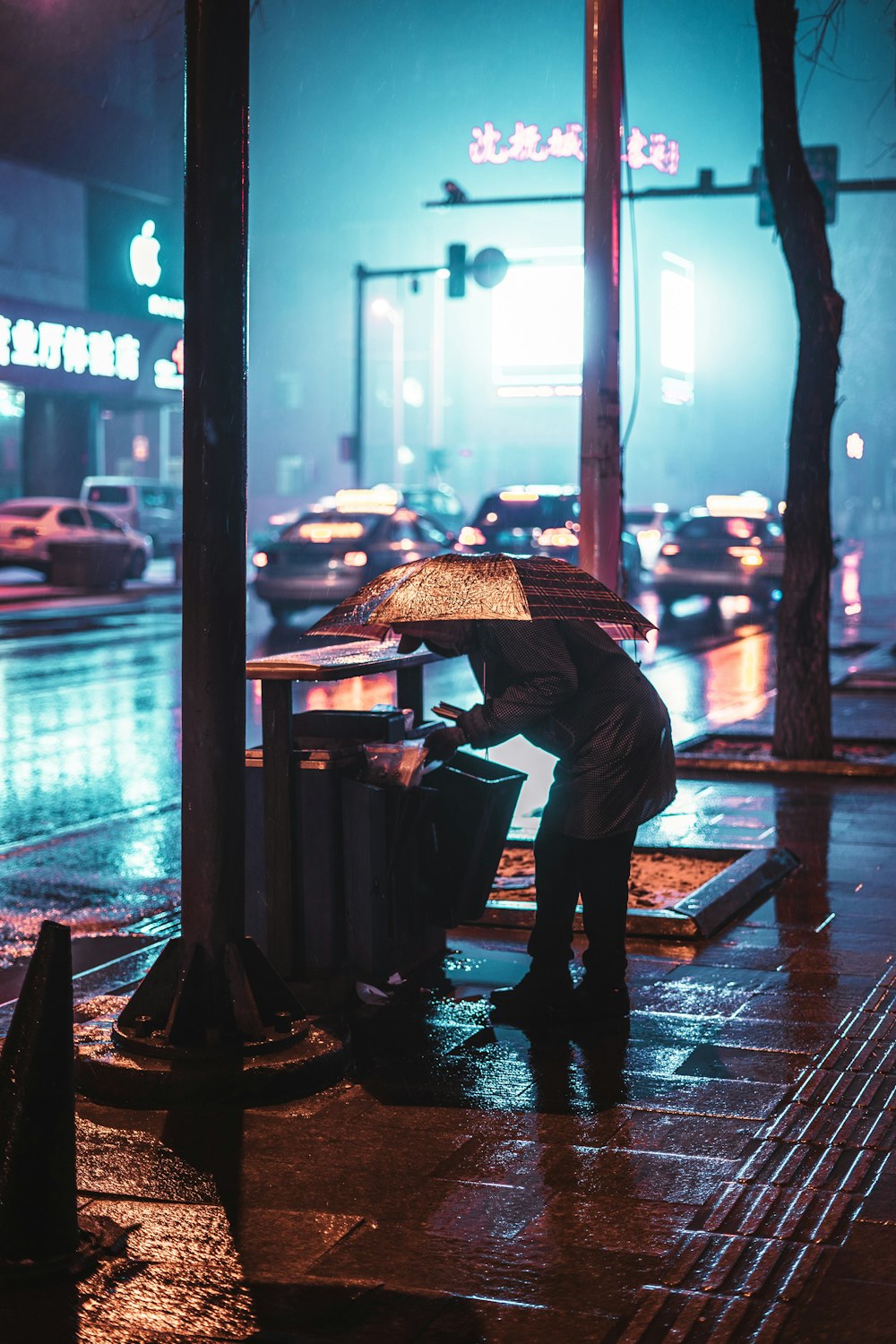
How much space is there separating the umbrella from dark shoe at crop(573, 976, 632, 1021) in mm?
1235

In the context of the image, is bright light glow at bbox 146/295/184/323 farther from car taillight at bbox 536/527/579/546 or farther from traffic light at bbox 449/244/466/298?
car taillight at bbox 536/527/579/546

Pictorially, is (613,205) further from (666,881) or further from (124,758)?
(124,758)

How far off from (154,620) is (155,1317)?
24.2 m

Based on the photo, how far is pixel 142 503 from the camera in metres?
44.0

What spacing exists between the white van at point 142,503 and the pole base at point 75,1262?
119 ft

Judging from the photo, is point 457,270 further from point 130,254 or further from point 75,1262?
point 75,1262

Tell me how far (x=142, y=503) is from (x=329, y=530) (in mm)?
19437

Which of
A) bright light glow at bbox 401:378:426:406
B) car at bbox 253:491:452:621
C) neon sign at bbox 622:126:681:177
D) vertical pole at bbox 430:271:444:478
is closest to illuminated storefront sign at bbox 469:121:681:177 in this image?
neon sign at bbox 622:126:681:177

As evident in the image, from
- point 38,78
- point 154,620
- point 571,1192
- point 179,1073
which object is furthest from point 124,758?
point 38,78

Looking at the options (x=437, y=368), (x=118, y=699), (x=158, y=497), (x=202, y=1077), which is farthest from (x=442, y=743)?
(x=437, y=368)

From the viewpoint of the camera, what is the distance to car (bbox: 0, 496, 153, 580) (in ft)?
110

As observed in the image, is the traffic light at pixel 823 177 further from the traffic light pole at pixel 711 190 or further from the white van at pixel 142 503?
the white van at pixel 142 503

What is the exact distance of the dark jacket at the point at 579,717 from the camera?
5.64 metres

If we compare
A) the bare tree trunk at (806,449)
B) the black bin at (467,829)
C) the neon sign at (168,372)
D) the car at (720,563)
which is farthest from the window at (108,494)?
the black bin at (467,829)
